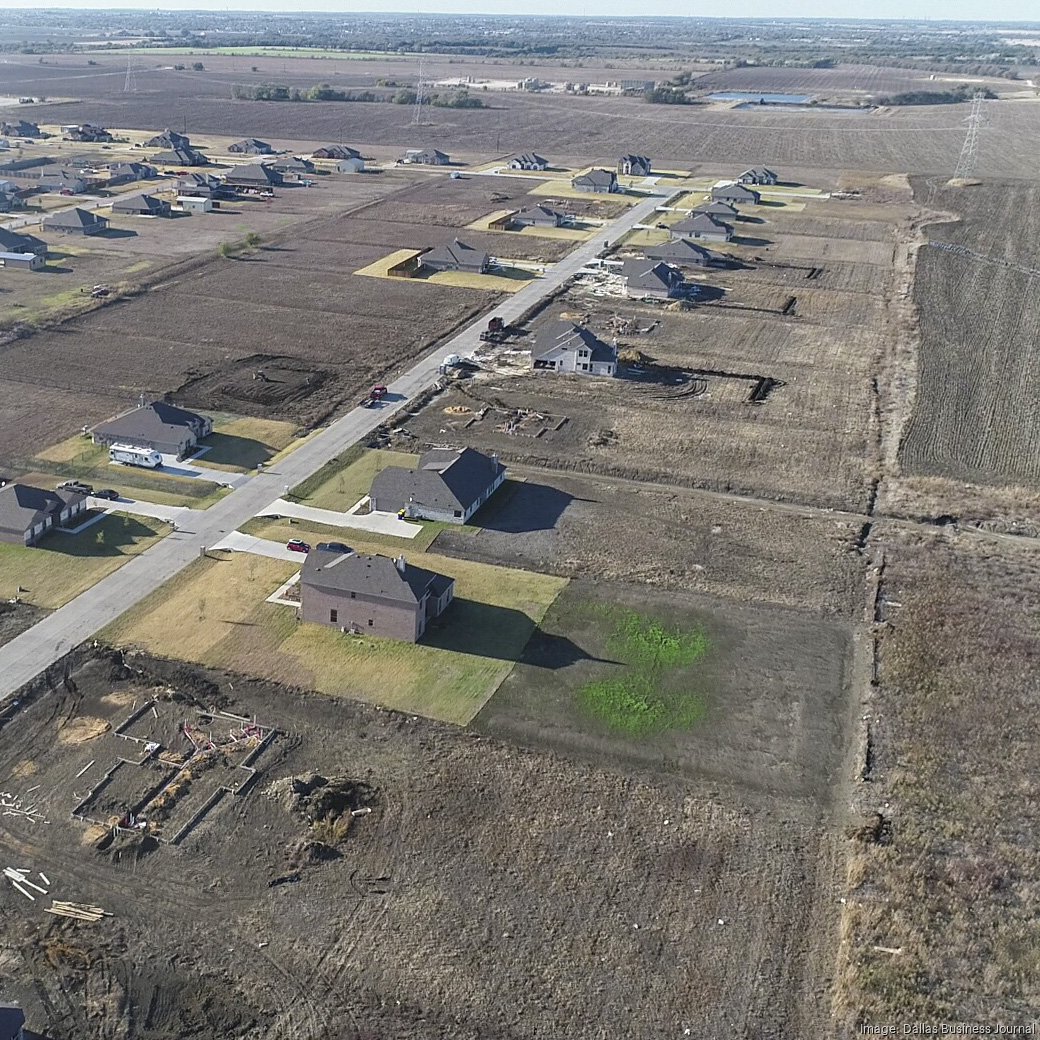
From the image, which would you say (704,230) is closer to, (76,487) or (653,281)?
(653,281)

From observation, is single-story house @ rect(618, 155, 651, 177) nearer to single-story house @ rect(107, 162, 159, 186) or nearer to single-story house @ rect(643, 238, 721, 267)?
single-story house @ rect(643, 238, 721, 267)

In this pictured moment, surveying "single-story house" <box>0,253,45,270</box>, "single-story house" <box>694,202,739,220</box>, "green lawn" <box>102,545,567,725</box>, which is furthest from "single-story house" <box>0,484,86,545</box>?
"single-story house" <box>694,202,739,220</box>

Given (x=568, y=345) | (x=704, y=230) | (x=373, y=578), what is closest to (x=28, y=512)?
(x=373, y=578)

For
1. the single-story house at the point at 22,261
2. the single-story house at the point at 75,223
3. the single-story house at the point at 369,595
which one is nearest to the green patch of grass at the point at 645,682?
the single-story house at the point at 369,595

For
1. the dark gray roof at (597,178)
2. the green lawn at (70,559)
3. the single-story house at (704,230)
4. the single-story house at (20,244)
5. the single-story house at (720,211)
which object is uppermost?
the dark gray roof at (597,178)

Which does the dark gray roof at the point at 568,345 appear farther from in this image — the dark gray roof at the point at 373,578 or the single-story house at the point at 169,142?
the single-story house at the point at 169,142

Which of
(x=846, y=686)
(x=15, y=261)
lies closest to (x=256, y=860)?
(x=846, y=686)
